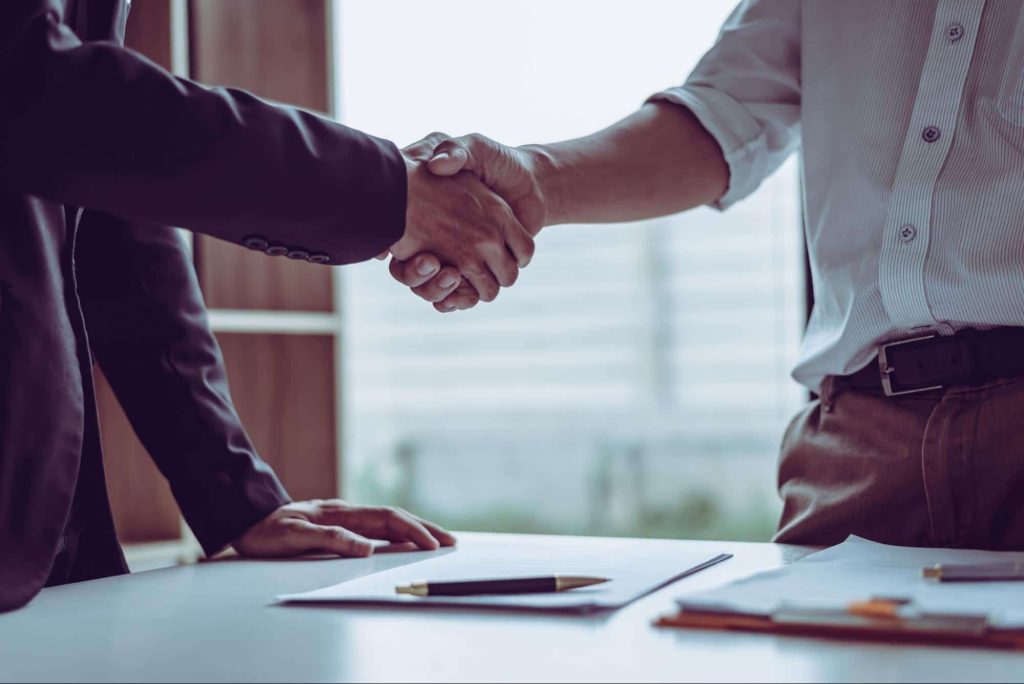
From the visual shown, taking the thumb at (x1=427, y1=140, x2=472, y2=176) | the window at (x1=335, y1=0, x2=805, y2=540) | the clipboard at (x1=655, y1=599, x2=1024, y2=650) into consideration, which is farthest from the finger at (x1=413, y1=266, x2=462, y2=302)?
the window at (x1=335, y1=0, x2=805, y2=540)

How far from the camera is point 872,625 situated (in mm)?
594

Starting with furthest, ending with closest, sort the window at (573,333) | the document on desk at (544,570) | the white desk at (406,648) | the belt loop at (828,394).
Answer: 1. the window at (573,333)
2. the belt loop at (828,394)
3. the document on desk at (544,570)
4. the white desk at (406,648)

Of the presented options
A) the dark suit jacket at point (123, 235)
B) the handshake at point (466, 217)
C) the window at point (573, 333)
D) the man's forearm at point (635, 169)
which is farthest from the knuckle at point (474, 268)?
the window at point (573, 333)

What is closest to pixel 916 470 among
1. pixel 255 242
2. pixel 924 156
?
pixel 924 156

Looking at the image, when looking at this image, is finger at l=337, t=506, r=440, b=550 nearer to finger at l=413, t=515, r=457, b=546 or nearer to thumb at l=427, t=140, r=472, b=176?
finger at l=413, t=515, r=457, b=546

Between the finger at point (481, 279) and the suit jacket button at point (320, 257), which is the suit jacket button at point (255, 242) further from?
the finger at point (481, 279)

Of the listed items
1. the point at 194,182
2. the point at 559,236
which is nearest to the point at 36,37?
the point at 194,182

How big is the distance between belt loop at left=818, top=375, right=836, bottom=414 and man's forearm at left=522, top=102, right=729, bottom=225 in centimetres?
31

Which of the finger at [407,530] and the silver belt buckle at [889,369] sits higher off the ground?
the silver belt buckle at [889,369]

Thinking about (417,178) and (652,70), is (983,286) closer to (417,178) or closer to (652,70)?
(417,178)

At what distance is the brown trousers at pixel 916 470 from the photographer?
1.03 meters

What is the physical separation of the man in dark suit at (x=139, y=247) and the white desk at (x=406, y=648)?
0.48 feet

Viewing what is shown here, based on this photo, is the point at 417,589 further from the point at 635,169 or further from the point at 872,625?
the point at 635,169

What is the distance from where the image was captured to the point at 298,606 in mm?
770
